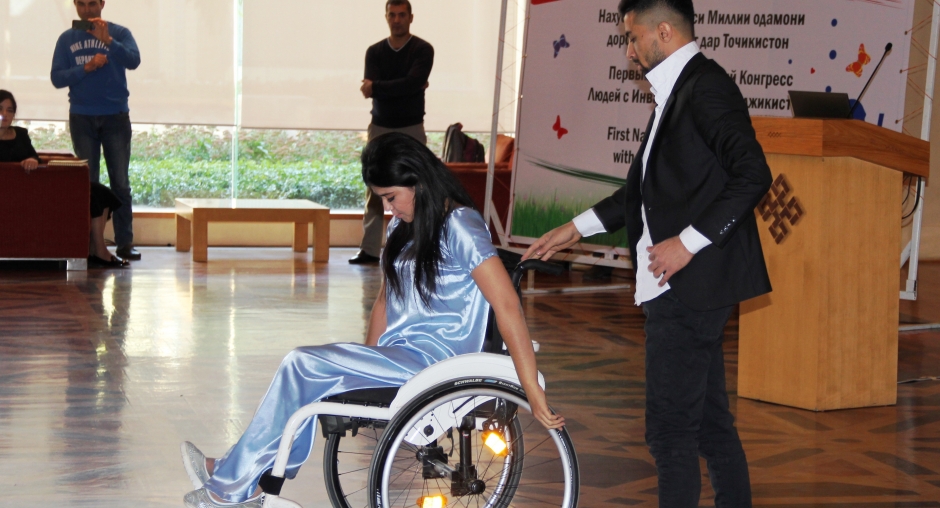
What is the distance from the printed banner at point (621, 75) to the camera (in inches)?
204

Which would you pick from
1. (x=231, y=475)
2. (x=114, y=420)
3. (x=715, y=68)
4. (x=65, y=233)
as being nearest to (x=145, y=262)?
(x=65, y=233)

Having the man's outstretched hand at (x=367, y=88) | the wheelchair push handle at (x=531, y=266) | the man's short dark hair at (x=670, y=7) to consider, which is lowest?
the wheelchair push handle at (x=531, y=266)

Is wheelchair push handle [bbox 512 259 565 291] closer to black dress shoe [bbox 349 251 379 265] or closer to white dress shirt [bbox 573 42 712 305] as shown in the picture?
white dress shirt [bbox 573 42 712 305]

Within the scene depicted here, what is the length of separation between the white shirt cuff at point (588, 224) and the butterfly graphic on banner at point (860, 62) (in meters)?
3.24

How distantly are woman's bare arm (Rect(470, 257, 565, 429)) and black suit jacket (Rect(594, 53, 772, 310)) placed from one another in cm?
32

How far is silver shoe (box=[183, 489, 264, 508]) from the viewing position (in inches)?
89.9

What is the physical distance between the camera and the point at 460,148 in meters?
9.20

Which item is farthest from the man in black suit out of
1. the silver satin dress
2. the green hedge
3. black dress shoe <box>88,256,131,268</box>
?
the green hedge

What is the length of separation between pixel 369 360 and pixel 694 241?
74cm

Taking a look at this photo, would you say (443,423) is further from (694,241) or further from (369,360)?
(694,241)

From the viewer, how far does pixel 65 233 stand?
7.13 metres

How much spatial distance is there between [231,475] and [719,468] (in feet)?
3.49

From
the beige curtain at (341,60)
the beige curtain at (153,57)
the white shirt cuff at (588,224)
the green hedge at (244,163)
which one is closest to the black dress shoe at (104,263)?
the beige curtain at (153,57)

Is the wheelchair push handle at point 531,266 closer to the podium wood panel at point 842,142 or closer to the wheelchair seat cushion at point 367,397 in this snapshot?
the wheelchair seat cushion at point 367,397
